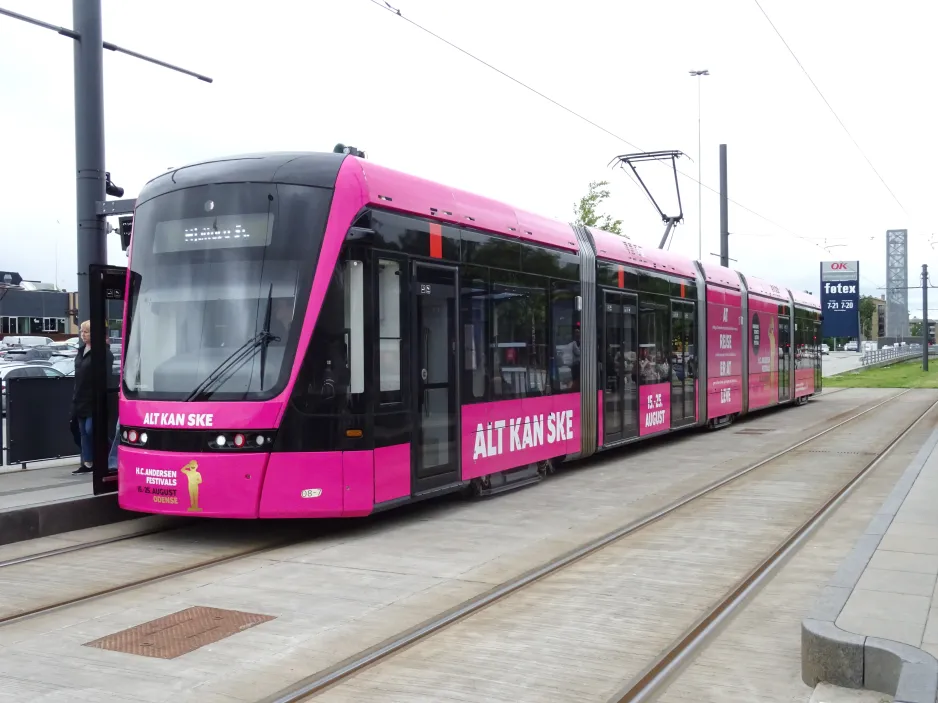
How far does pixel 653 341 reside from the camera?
16.7 metres

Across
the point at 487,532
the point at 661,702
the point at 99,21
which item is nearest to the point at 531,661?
the point at 661,702

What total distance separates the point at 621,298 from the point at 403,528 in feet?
22.4

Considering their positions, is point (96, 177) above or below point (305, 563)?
above

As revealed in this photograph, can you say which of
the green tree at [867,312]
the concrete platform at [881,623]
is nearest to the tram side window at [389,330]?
the concrete platform at [881,623]

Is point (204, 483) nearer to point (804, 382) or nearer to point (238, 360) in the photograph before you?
point (238, 360)

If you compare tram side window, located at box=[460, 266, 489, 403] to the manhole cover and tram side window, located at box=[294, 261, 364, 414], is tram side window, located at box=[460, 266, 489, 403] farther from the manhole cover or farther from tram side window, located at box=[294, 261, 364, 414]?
the manhole cover

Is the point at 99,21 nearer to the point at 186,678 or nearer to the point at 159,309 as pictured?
the point at 159,309

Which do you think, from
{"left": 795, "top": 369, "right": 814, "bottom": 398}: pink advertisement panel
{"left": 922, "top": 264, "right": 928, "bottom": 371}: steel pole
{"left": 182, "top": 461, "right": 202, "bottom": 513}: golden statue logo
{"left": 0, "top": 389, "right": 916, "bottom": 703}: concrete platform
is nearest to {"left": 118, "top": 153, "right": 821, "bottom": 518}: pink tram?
{"left": 182, "top": 461, "right": 202, "bottom": 513}: golden statue logo

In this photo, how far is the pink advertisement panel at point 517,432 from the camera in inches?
422

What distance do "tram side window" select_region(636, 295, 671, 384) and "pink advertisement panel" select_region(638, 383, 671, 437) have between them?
0.45 feet

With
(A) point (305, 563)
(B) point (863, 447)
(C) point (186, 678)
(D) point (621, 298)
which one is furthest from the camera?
(B) point (863, 447)

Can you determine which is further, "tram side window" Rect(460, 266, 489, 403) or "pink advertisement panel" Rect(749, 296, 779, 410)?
"pink advertisement panel" Rect(749, 296, 779, 410)

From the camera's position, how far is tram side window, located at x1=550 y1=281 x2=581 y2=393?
12812 mm

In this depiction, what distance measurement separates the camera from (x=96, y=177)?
11.1m
